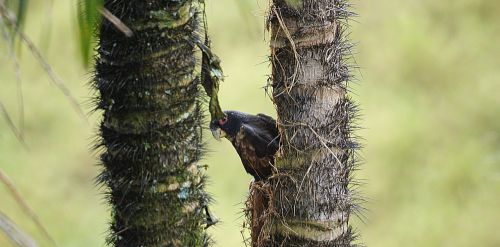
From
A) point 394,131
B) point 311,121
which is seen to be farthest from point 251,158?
point 394,131

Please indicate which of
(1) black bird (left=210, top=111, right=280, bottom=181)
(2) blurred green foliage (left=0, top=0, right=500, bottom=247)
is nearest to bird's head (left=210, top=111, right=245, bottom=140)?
(1) black bird (left=210, top=111, right=280, bottom=181)

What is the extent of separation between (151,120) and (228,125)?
34 centimetres

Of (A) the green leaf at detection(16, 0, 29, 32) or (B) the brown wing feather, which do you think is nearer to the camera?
(A) the green leaf at detection(16, 0, 29, 32)

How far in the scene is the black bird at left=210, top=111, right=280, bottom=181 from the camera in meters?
1.62

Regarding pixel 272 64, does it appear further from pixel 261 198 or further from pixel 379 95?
pixel 379 95

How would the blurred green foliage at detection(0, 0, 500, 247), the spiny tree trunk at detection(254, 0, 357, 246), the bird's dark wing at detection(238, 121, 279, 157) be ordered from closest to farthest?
the spiny tree trunk at detection(254, 0, 357, 246), the bird's dark wing at detection(238, 121, 279, 157), the blurred green foliage at detection(0, 0, 500, 247)

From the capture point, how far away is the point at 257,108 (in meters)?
3.85

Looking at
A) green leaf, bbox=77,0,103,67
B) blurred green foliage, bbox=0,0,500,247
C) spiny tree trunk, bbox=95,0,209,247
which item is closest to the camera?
green leaf, bbox=77,0,103,67

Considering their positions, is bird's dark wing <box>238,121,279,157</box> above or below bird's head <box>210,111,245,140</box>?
below

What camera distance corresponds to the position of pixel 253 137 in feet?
5.37

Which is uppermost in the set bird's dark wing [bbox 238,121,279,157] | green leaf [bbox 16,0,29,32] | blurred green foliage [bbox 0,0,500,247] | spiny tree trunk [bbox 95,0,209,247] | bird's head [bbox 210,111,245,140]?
blurred green foliage [bbox 0,0,500,247]

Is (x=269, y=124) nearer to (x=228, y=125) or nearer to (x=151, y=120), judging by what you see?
(x=228, y=125)

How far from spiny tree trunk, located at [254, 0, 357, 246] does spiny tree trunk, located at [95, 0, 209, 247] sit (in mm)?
182

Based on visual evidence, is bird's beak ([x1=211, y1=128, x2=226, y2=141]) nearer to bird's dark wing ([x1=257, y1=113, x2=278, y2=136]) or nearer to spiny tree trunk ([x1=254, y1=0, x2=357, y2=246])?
bird's dark wing ([x1=257, y1=113, x2=278, y2=136])
